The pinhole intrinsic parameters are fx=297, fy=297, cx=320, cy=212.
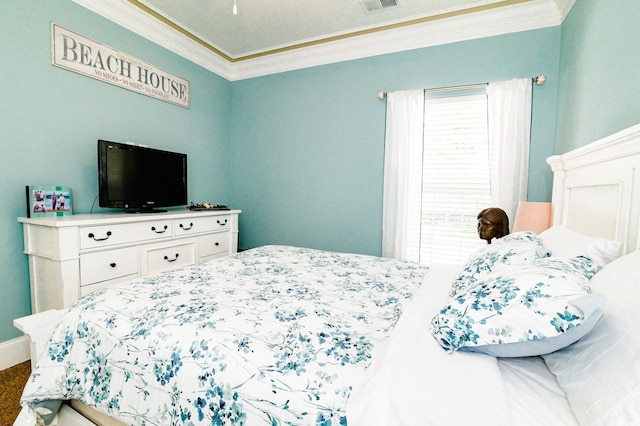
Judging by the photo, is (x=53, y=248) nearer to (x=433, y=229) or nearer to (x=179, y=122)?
(x=179, y=122)

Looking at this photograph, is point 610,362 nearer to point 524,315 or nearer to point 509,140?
point 524,315

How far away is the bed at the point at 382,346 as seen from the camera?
25.8 inches

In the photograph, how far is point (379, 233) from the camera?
3.10 meters

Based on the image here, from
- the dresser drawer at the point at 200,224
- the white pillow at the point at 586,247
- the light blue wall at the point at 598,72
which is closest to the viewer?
the white pillow at the point at 586,247

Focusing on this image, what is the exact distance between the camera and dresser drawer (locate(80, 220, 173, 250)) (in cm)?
198

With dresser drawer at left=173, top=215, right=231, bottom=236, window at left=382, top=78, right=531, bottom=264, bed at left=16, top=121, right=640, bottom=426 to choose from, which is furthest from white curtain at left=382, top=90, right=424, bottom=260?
dresser drawer at left=173, top=215, right=231, bottom=236

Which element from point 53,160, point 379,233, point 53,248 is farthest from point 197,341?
point 379,233

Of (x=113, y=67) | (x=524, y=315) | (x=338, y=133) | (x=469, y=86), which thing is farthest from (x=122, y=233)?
(x=469, y=86)

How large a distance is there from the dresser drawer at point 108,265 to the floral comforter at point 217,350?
2.83 feet

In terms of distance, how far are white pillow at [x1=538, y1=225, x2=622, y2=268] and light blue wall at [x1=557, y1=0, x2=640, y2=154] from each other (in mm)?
653


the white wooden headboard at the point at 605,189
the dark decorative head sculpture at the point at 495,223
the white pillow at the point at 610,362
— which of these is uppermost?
the white wooden headboard at the point at 605,189

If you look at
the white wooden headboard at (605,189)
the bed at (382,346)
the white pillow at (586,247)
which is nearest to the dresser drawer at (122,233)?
the bed at (382,346)

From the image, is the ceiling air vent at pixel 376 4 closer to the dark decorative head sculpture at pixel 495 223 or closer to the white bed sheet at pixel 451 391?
the dark decorative head sculpture at pixel 495 223

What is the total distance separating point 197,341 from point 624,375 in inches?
40.9
